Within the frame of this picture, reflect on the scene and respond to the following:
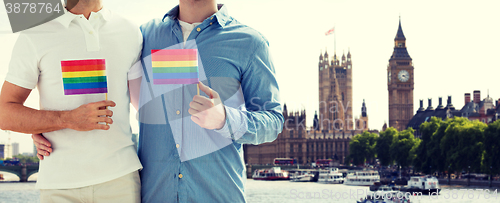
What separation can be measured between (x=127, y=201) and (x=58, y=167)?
0.30 m

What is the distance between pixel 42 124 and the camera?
7.17 ft

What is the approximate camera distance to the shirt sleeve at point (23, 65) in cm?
219

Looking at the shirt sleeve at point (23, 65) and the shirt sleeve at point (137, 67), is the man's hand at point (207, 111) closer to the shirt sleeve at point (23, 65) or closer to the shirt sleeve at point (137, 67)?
the shirt sleeve at point (137, 67)

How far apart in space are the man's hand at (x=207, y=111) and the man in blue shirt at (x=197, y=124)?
209mm

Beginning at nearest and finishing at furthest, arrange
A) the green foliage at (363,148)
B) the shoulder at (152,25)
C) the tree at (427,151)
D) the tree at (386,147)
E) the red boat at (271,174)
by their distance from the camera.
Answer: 1. the shoulder at (152,25)
2. the tree at (427,151)
3. the tree at (386,147)
4. the red boat at (271,174)
5. the green foliage at (363,148)

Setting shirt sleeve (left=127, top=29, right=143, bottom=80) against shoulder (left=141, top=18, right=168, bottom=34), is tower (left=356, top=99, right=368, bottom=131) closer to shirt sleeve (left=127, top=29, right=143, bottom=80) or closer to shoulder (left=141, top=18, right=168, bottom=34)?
shoulder (left=141, top=18, right=168, bottom=34)

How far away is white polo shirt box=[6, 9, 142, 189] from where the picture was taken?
2217 mm

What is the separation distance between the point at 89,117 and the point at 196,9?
0.68 meters

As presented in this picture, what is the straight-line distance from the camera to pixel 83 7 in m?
2.35

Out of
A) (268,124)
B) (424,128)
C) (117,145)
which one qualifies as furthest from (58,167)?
(424,128)

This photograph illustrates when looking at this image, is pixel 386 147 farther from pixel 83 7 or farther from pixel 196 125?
pixel 83 7

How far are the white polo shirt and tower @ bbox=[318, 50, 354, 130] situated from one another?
311 feet

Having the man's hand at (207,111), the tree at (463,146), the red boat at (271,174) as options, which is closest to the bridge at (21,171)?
the red boat at (271,174)

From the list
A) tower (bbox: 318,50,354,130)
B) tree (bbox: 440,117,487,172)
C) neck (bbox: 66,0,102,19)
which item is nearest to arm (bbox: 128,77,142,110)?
neck (bbox: 66,0,102,19)
